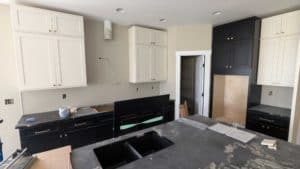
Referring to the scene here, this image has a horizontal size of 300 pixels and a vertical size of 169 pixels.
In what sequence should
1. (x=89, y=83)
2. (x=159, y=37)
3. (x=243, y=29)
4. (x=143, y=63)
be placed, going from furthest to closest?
(x=159, y=37) < (x=143, y=63) < (x=89, y=83) < (x=243, y=29)

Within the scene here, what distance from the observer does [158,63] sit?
3887 mm

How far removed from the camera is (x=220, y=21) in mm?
3316

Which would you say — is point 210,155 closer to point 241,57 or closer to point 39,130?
point 39,130

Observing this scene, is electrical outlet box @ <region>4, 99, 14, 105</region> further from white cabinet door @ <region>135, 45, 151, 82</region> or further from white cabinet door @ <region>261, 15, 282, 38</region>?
white cabinet door @ <region>261, 15, 282, 38</region>

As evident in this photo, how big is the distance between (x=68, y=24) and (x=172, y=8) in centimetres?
179

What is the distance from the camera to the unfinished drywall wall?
2471 millimetres

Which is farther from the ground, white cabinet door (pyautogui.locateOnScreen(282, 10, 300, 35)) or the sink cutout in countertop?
white cabinet door (pyautogui.locateOnScreen(282, 10, 300, 35))

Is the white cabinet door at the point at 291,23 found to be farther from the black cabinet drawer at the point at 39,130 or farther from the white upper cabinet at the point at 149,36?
the black cabinet drawer at the point at 39,130

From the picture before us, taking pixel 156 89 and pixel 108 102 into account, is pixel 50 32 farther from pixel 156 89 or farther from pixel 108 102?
pixel 156 89

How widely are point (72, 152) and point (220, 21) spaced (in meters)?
3.51

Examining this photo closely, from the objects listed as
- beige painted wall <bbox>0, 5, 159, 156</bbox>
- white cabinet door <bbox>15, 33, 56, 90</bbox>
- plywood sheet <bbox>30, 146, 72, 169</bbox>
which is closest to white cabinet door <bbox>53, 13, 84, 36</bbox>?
white cabinet door <bbox>15, 33, 56, 90</bbox>

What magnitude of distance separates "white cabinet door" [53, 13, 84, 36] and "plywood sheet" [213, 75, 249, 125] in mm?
3112

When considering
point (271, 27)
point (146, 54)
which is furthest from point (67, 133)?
point (271, 27)

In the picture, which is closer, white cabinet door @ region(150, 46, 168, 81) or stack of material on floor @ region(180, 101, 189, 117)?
stack of material on floor @ region(180, 101, 189, 117)
